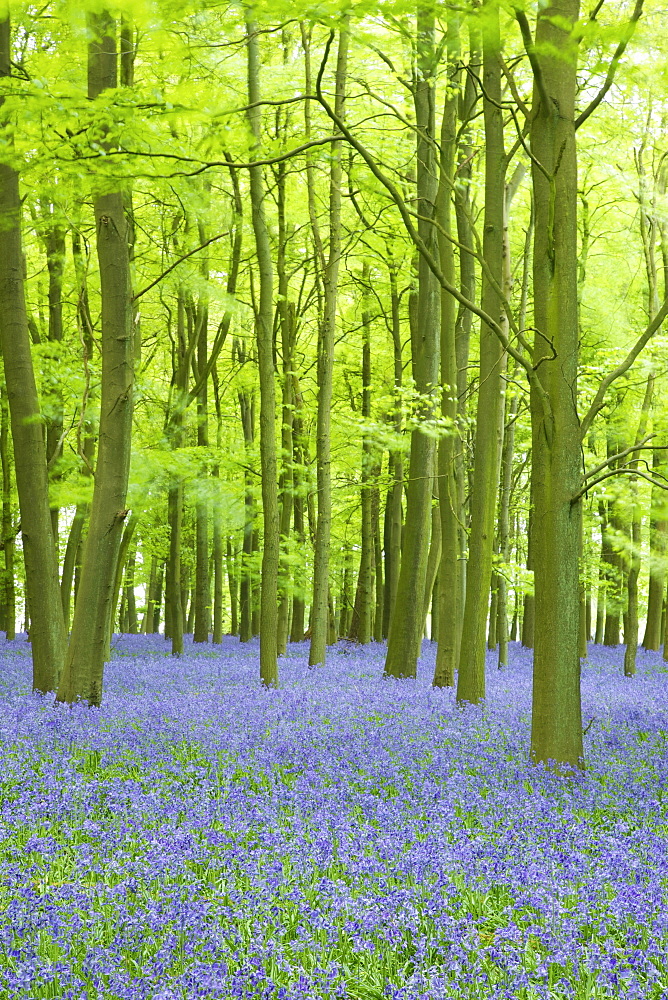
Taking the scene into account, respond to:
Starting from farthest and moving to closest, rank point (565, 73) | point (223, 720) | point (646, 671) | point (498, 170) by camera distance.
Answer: point (646, 671) → point (498, 170) → point (223, 720) → point (565, 73)

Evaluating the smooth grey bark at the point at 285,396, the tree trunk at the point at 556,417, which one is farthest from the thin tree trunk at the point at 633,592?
the tree trunk at the point at 556,417

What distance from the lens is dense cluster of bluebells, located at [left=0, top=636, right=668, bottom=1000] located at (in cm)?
329

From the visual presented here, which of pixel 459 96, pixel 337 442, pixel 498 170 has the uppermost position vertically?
pixel 459 96

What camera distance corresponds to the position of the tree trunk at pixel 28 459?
10742 millimetres

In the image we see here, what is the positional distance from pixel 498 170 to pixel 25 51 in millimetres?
9143

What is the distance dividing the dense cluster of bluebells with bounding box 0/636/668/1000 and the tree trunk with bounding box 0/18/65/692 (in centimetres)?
235

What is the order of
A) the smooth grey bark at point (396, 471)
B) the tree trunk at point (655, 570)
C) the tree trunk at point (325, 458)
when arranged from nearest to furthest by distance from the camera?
1. the tree trunk at point (325, 458)
2. the tree trunk at point (655, 570)
3. the smooth grey bark at point (396, 471)

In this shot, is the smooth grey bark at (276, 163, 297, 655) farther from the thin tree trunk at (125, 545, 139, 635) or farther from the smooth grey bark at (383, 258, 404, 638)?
the thin tree trunk at (125, 545, 139, 635)

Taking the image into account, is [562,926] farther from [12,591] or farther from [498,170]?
[12,591]

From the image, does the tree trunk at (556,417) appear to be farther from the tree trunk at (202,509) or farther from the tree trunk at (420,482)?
the tree trunk at (202,509)

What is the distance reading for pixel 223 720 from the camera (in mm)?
8609

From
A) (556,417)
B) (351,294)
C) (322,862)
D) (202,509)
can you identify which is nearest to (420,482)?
(556,417)

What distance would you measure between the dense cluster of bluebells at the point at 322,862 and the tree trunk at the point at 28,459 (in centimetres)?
235

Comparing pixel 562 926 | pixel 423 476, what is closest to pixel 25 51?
pixel 423 476
